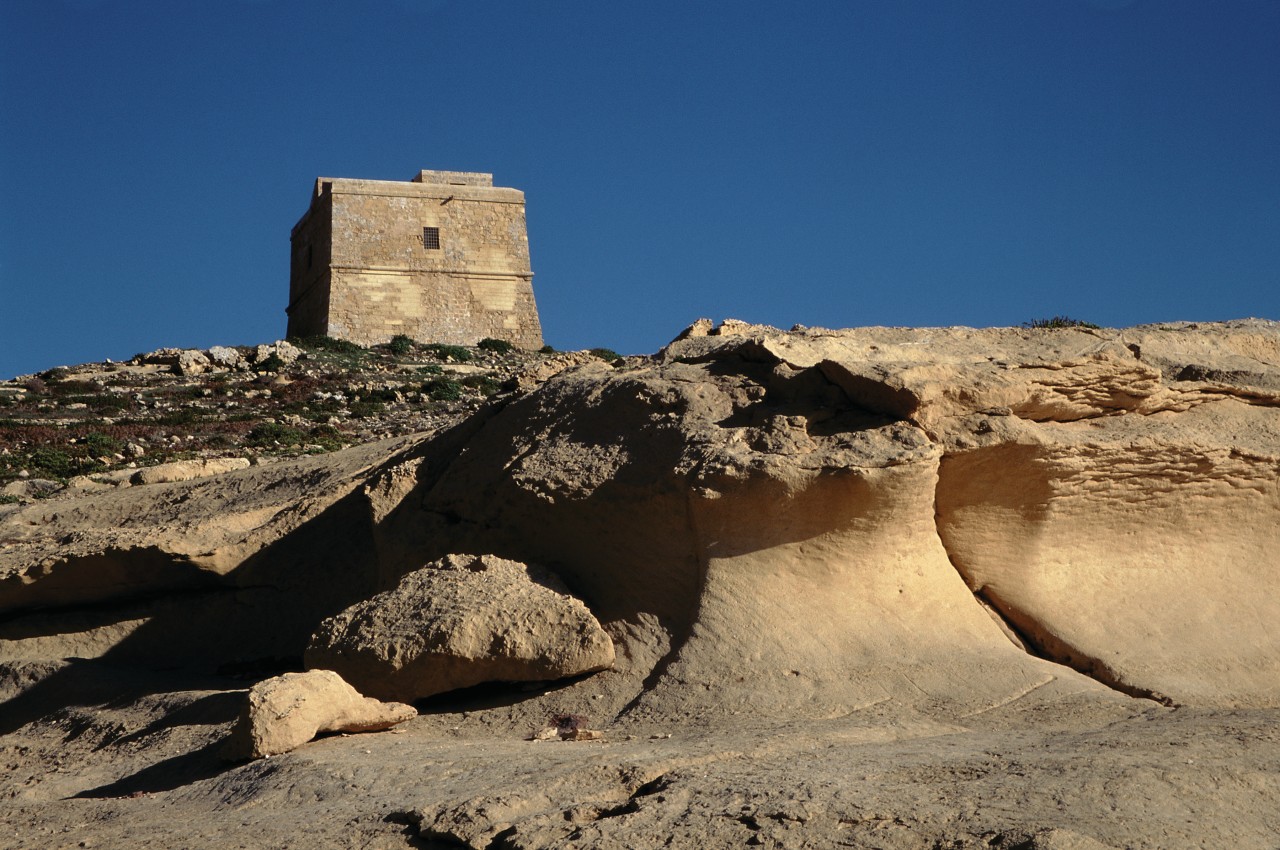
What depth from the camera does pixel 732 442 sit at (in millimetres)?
5926

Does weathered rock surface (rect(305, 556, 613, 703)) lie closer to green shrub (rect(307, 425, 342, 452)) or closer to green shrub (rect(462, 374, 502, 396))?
green shrub (rect(307, 425, 342, 452))

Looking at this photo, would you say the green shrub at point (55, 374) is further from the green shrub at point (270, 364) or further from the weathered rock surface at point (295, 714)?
the weathered rock surface at point (295, 714)

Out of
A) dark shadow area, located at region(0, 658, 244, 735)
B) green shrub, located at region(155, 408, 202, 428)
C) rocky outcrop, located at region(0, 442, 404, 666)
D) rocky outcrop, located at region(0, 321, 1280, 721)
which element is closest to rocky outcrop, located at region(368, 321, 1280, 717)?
rocky outcrop, located at region(0, 321, 1280, 721)

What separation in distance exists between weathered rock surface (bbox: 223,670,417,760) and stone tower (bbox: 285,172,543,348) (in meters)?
27.0

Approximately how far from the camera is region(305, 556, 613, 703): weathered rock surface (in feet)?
18.9

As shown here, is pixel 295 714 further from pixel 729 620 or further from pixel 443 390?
pixel 443 390

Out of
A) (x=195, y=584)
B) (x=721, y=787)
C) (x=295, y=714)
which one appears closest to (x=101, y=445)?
(x=195, y=584)

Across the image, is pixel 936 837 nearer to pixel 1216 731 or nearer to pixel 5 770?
pixel 1216 731

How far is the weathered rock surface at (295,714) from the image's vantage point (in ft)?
16.7

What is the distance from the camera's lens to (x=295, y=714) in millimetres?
5152

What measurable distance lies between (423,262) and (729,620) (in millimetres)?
27616

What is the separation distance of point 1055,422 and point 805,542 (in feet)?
4.81

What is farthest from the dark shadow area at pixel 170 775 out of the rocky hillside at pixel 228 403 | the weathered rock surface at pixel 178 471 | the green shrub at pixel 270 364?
the green shrub at pixel 270 364

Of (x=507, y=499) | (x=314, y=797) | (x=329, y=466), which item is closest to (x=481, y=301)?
(x=329, y=466)
